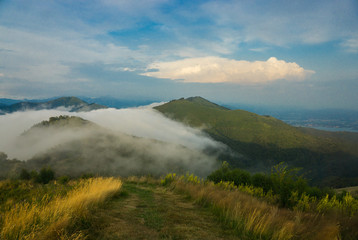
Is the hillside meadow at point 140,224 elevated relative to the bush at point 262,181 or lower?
elevated

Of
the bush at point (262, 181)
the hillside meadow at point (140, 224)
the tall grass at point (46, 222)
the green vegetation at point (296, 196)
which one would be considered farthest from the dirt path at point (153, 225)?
the bush at point (262, 181)

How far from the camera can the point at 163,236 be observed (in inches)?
194

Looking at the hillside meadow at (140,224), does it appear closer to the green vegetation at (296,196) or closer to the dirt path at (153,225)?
the dirt path at (153,225)

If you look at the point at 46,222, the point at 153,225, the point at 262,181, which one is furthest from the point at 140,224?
the point at 262,181

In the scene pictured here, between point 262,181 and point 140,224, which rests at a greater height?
point 140,224

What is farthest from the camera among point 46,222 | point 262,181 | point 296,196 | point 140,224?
point 262,181

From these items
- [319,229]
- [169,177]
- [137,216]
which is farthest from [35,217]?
[169,177]

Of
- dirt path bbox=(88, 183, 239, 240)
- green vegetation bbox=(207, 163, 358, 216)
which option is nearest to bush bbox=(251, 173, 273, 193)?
green vegetation bbox=(207, 163, 358, 216)

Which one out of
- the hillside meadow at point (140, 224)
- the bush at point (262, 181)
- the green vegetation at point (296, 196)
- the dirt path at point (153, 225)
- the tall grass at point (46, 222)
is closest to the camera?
the tall grass at point (46, 222)

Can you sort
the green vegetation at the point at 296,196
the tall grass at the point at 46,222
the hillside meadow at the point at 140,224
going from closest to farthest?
the tall grass at the point at 46,222
the hillside meadow at the point at 140,224
the green vegetation at the point at 296,196

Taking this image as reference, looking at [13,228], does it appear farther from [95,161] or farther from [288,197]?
[95,161]

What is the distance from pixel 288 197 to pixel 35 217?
40.4ft

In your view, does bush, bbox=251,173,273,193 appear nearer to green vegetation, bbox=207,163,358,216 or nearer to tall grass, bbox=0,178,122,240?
green vegetation, bbox=207,163,358,216

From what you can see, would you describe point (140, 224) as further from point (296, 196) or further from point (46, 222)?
point (296, 196)
